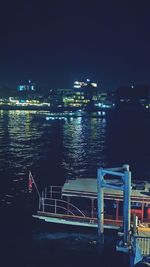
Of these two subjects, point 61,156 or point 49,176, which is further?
point 61,156

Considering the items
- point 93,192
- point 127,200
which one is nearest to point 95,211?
point 93,192

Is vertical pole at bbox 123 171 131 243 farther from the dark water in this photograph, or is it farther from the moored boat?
the dark water

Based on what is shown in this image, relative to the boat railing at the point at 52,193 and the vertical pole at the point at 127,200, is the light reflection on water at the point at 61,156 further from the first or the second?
the vertical pole at the point at 127,200

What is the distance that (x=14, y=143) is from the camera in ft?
356

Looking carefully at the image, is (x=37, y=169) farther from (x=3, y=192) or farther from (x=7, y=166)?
(x=3, y=192)

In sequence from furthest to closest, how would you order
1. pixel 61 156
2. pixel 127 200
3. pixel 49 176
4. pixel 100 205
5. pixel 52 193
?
pixel 61 156
pixel 49 176
pixel 52 193
pixel 100 205
pixel 127 200

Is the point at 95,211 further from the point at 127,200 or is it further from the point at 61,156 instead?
the point at 61,156

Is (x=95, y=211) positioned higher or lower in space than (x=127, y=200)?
lower

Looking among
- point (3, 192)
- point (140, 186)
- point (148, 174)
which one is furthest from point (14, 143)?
point (140, 186)

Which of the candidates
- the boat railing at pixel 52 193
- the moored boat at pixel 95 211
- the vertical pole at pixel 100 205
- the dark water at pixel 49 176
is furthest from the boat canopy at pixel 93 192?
the boat railing at pixel 52 193

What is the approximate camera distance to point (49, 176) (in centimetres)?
6384

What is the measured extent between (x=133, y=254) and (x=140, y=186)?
27.6 ft

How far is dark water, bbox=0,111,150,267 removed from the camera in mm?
30531

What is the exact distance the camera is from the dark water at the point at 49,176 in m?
30.5
